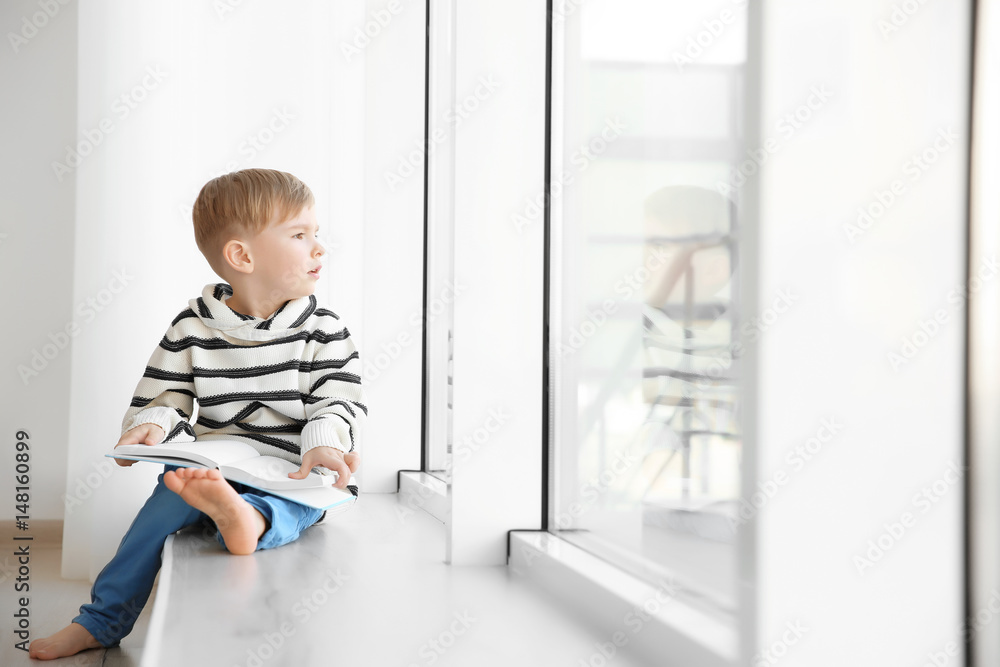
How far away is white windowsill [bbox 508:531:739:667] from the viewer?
1.87ft

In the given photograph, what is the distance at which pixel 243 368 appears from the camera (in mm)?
1154

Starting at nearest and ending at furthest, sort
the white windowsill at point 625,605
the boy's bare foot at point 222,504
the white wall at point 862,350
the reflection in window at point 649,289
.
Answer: the white wall at point 862,350 → the white windowsill at point 625,605 → the reflection in window at point 649,289 → the boy's bare foot at point 222,504

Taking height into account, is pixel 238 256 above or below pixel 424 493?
above

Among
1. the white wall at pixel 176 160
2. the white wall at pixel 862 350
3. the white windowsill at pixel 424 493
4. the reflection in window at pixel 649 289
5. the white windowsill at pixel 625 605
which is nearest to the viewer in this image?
the white wall at pixel 862 350

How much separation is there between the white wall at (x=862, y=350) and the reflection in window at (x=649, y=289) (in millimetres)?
96

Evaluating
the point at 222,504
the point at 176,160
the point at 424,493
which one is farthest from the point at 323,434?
the point at 176,160

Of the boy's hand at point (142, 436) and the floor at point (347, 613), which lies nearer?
the floor at point (347, 613)

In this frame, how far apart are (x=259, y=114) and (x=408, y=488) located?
0.90 meters

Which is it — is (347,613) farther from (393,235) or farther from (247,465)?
(393,235)

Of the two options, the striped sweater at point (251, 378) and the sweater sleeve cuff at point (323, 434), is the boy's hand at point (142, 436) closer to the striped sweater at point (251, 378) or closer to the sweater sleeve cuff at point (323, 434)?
the striped sweater at point (251, 378)

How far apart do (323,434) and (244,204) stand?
382 millimetres

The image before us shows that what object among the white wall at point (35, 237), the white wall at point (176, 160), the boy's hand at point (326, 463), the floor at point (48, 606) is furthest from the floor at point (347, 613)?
the white wall at point (35, 237)

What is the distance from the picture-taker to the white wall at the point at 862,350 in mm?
430

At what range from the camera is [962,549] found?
0.44m
